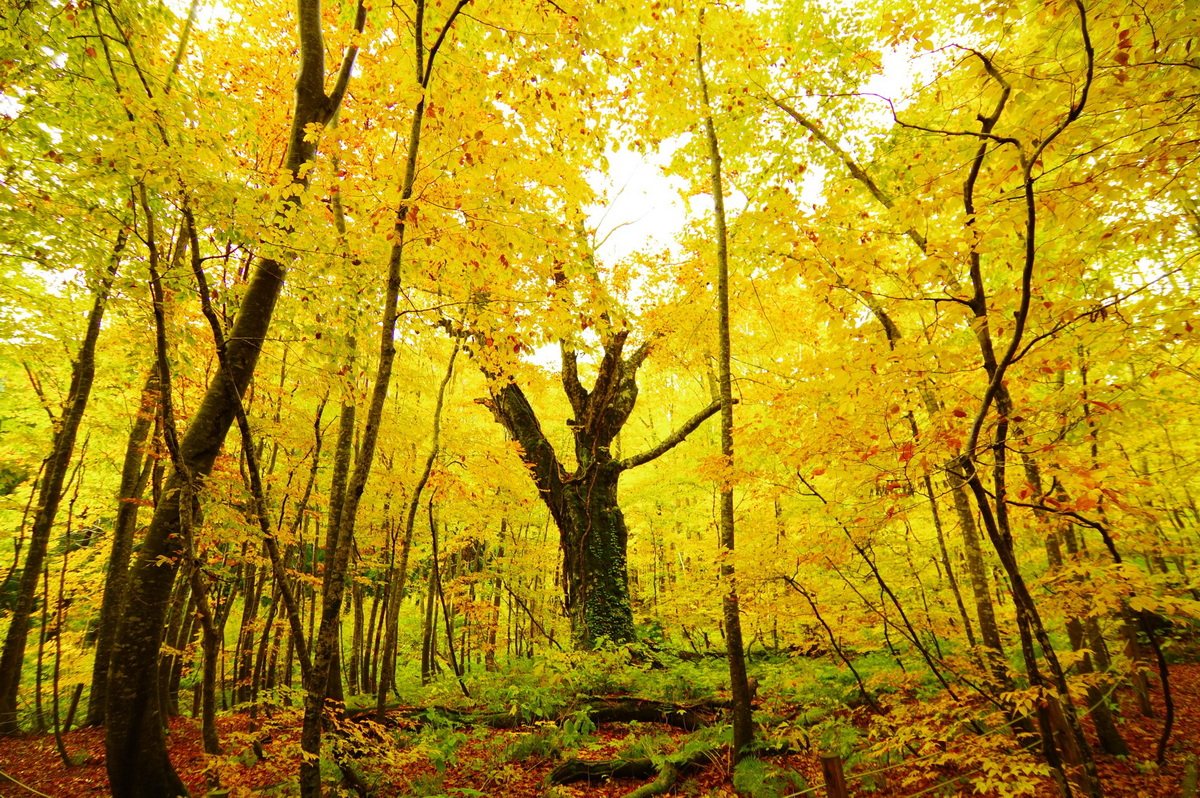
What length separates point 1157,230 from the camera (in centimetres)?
309

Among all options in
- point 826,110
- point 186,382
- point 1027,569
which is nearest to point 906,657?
point 1027,569

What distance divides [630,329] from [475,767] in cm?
607

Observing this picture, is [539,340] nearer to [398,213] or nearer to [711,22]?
[398,213]

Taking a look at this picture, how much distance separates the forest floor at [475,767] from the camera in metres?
5.42

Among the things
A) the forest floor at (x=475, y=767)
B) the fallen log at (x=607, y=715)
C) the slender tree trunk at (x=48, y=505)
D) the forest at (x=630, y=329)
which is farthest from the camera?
the slender tree trunk at (x=48, y=505)

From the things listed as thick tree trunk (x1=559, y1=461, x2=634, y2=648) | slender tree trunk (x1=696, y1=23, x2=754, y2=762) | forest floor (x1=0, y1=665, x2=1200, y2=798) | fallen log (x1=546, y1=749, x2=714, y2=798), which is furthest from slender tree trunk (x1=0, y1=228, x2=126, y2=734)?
slender tree trunk (x1=696, y1=23, x2=754, y2=762)

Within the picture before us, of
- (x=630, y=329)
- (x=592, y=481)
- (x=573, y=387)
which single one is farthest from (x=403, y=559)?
(x=630, y=329)

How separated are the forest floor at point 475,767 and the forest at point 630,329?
0.07m

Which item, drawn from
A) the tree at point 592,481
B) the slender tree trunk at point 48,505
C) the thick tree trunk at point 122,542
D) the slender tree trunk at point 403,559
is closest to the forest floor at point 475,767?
the slender tree trunk at point 403,559

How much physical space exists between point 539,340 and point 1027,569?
42.1ft

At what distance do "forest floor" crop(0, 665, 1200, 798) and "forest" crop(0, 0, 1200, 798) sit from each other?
0.07 metres

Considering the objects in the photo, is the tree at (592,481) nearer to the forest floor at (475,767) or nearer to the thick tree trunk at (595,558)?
the thick tree trunk at (595,558)

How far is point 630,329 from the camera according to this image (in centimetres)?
666

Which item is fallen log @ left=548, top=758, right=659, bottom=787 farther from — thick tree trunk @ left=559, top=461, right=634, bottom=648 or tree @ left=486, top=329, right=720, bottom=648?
tree @ left=486, top=329, right=720, bottom=648
